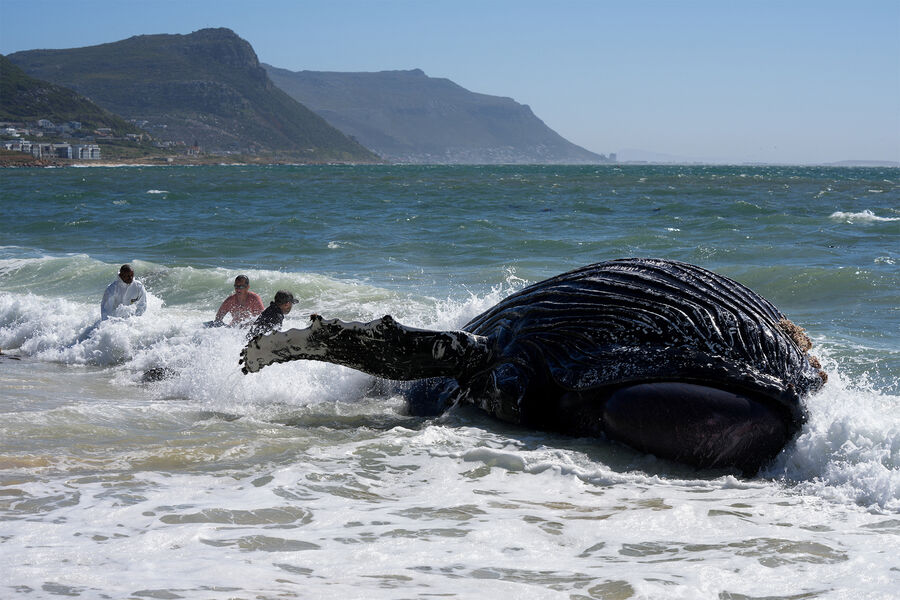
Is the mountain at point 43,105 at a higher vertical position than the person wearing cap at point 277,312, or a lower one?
higher

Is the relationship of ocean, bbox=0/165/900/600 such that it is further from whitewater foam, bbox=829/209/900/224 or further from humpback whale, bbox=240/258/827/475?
whitewater foam, bbox=829/209/900/224

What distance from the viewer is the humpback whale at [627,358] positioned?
4.57 m

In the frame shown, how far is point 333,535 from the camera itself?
3963 mm

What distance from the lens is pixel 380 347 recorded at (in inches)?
201

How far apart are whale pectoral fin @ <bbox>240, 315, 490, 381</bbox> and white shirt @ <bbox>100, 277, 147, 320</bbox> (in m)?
6.25

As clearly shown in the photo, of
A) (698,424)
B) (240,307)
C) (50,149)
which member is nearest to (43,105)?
(50,149)

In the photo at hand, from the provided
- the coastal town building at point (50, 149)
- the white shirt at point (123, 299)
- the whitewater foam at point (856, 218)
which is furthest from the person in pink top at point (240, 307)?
the coastal town building at point (50, 149)

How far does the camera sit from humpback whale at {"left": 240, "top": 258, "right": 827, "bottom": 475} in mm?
4570

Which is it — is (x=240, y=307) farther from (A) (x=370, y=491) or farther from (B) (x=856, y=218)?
(B) (x=856, y=218)

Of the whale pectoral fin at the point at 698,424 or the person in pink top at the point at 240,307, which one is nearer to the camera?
the whale pectoral fin at the point at 698,424

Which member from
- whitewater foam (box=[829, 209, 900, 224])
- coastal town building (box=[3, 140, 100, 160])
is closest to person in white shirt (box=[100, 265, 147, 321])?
whitewater foam (box=[829, 209, 900, 224])

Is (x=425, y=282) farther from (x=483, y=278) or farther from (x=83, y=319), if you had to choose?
(x=83, y=319)

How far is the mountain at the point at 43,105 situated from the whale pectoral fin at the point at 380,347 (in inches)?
5961

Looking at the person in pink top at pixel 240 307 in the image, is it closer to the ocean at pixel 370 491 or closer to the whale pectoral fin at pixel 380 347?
the ocean at pixel 370 491
